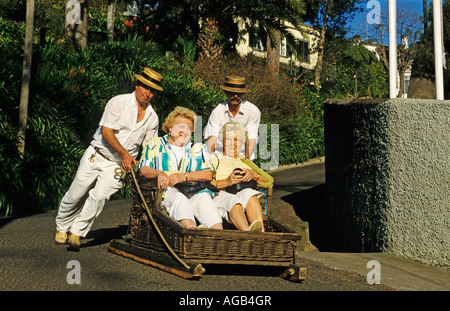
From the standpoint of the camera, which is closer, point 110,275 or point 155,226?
point 110,275

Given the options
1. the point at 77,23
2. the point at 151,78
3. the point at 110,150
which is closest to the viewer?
the point at 151,78

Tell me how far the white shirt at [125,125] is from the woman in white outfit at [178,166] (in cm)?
40

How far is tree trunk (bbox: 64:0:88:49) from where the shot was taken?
48.4ft

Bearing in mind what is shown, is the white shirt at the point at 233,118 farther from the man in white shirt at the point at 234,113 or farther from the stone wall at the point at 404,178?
the stone wall at the point at 404,178

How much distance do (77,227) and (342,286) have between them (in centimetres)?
261

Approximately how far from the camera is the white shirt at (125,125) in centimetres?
629

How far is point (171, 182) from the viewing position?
579 centimetres

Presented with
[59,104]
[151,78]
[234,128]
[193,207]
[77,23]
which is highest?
[77,23]

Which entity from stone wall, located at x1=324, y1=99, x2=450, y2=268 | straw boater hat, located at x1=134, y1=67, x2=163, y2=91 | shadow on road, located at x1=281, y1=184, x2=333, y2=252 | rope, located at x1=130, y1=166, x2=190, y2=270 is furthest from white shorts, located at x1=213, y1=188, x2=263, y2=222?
shadow on road, located at x1=281, y1=184, x2=333, y2=252

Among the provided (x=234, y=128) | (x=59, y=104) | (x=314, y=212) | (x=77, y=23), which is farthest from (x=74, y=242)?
(x=77, y=23)

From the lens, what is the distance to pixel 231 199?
588 cm

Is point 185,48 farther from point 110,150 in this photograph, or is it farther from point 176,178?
point 176,178

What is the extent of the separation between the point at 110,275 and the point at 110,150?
1.47 meters

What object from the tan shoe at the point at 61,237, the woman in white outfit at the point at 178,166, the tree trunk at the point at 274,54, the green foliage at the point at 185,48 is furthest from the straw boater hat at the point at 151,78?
the tree trunk at the point at 274,54
